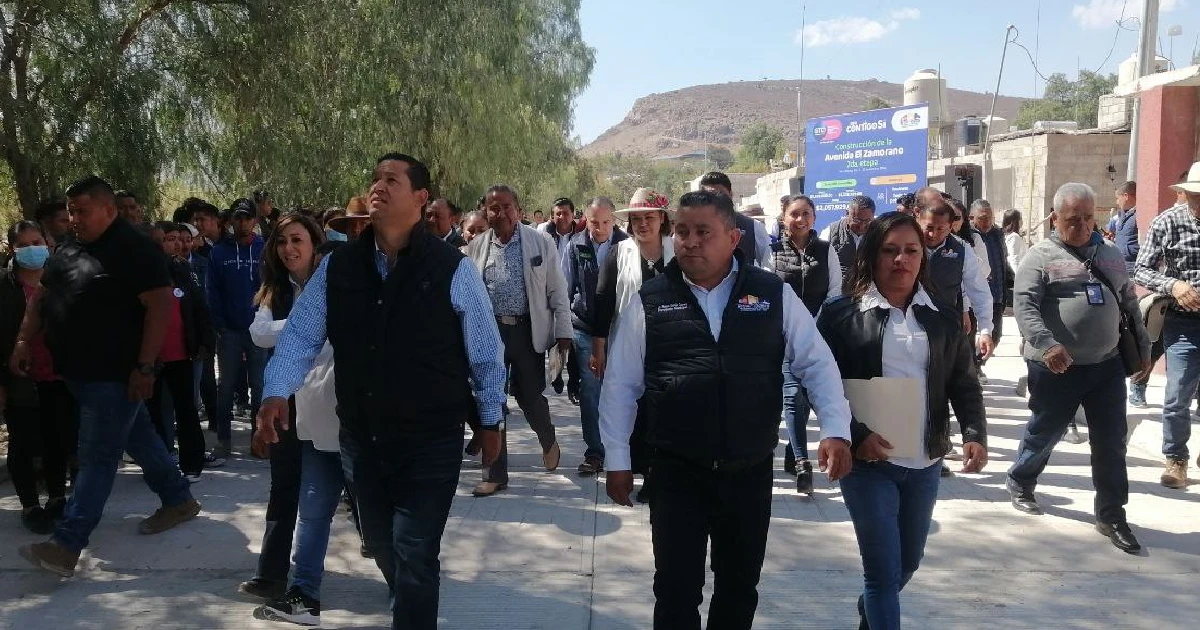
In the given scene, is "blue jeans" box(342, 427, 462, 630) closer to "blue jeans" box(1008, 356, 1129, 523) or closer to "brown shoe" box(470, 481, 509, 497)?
"brown shoe" box(470, 481, 509, 497)

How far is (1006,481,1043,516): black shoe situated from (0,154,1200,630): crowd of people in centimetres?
2

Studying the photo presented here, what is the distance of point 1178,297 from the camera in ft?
18.8

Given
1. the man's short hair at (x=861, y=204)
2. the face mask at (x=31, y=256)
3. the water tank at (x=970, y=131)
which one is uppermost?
the water tank at (x=970, y=131)

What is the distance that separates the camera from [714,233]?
313 centimetres

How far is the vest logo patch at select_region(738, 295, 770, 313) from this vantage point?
3.06 m

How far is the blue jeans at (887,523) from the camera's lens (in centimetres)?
329

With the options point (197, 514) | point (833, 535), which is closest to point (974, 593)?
point (833, 535)

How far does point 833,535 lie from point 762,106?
183 metres

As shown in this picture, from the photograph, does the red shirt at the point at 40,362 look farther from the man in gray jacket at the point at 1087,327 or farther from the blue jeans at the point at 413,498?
the man in gray jacket at the point at 1087,327

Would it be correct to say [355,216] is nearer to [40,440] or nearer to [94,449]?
[94,449]

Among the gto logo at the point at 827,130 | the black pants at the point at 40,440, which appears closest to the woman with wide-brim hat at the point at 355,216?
the black pants at the point at 40,440

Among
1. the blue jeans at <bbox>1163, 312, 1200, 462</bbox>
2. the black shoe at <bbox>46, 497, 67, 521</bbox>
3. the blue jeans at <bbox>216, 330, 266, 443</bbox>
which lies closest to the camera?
the black shoe at <bbox>46, 497, 67, 521</bbox>

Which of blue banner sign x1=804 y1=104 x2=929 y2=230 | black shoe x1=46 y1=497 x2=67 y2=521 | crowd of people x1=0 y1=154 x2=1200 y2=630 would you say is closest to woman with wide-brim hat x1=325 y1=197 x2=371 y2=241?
crowd of people x1=0 y1=154 x2=1200 y2=630

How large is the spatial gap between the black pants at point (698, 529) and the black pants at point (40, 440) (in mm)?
3897
